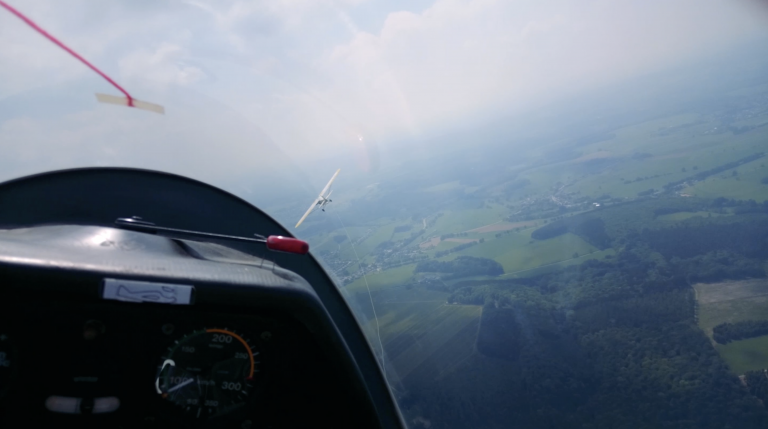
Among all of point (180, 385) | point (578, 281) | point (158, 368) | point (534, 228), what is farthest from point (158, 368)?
point (534, 228)

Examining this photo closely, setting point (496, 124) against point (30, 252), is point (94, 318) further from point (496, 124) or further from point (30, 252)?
point (496, 124)

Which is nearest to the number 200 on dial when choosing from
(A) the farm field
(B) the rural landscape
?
(B) the rural landscape

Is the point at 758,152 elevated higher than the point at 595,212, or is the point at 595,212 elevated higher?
the point at 758,152

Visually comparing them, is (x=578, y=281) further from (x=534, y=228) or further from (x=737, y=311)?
(x=534, y=228)

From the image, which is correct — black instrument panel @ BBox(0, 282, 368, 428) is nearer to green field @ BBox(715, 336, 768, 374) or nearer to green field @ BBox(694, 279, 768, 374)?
green field @ BBox(715, 336, 768, 374)

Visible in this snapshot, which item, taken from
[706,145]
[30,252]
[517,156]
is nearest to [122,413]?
[30,252]

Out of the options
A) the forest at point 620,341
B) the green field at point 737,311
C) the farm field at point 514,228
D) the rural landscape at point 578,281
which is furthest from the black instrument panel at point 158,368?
the green field at point 737,311

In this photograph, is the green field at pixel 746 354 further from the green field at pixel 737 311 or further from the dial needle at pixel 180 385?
the dial needle at pixel 180 385
